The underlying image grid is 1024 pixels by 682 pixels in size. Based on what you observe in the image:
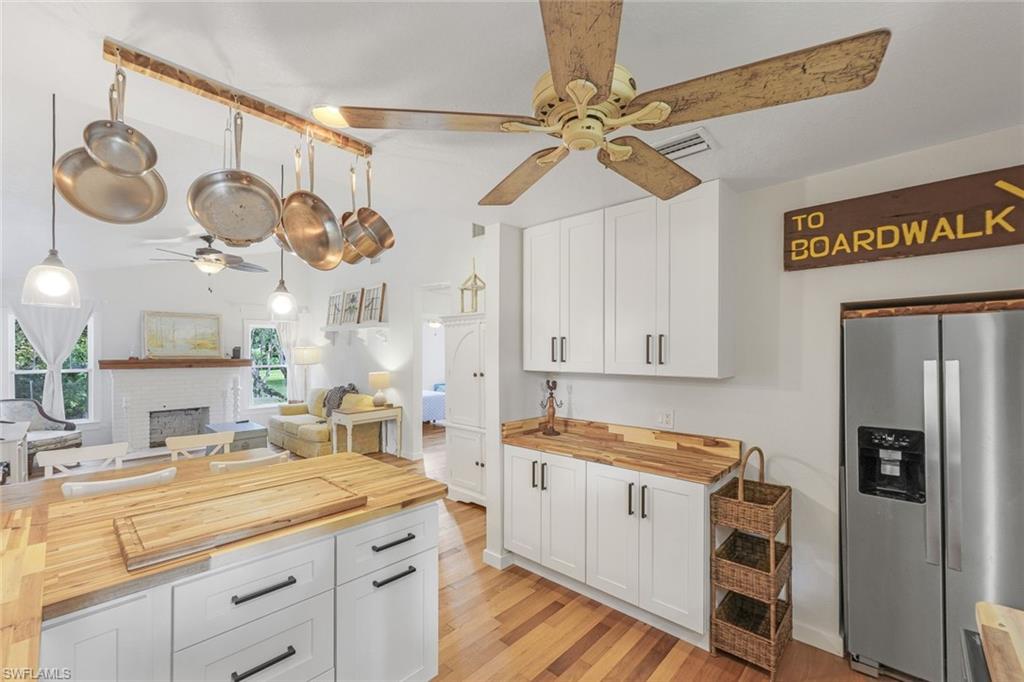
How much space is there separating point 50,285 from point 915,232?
4.30m

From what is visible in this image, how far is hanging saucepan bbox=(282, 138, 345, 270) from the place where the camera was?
1.92 metres

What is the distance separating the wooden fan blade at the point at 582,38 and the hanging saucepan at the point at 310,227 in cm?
140

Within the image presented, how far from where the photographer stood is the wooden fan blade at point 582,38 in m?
0.73

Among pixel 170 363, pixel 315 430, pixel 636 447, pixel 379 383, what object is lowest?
pixel 315 430

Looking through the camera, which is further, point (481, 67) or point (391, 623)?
point (391, 623)

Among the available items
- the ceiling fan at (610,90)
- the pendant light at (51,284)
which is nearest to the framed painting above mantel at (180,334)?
the pendant light at (51,284)

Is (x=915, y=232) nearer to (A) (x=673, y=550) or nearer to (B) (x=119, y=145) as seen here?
(A) (x=673, y=550)

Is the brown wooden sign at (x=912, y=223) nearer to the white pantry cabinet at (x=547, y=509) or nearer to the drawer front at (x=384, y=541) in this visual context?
the white pantry cabinet at (x=547, y=509)

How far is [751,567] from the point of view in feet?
6.89

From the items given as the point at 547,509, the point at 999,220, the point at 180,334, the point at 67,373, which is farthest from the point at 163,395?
the point at 999,220

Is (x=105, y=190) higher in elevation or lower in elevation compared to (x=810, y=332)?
higher

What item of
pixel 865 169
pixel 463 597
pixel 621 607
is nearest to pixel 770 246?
pixel 865 169

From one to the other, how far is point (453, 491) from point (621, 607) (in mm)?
2290

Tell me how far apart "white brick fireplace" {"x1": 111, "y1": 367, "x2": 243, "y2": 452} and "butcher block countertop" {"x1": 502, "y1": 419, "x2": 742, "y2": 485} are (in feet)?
19.7
